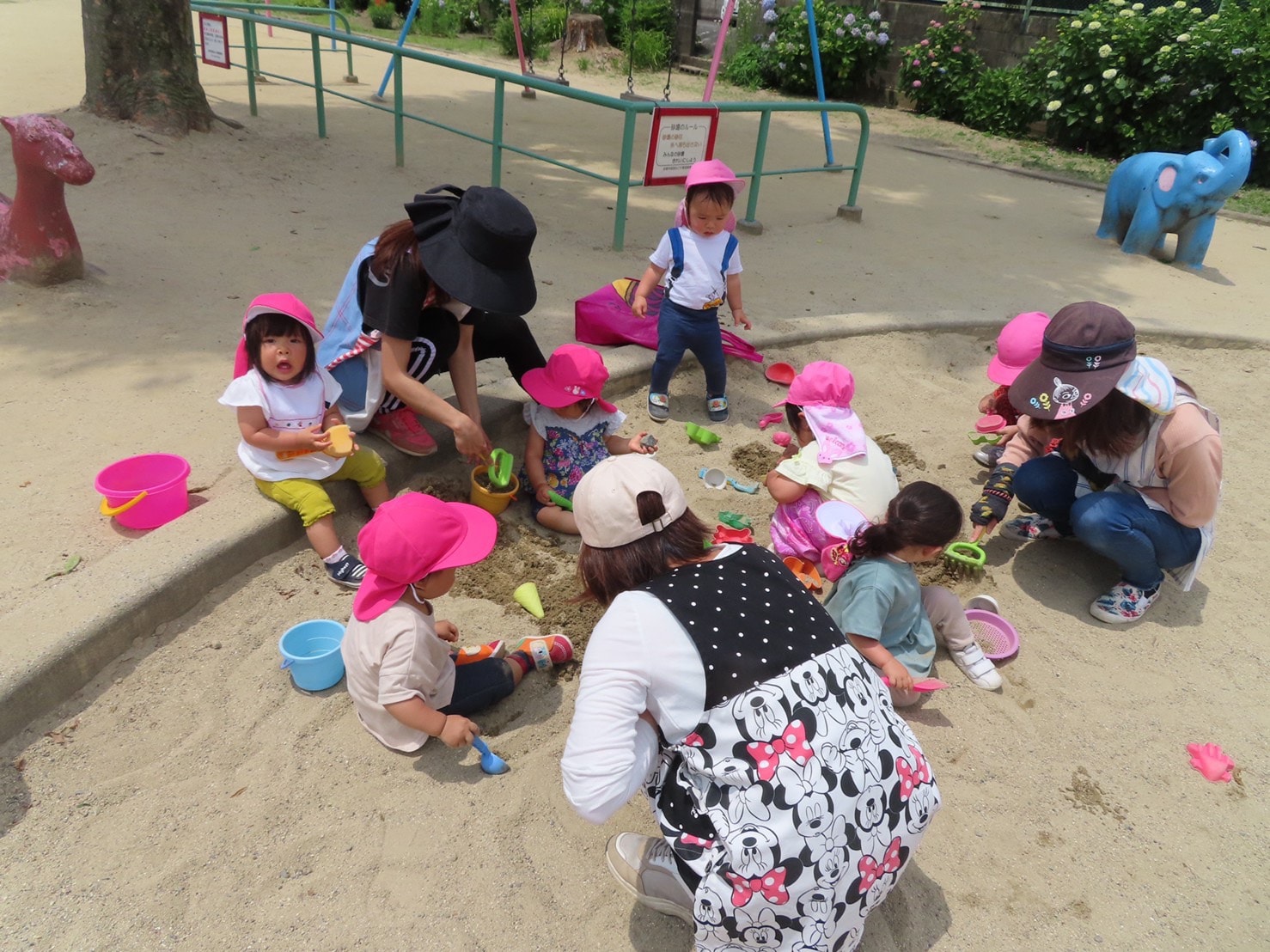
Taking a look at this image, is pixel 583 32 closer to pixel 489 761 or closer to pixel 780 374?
pixel 780 374

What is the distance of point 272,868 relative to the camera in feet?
6.13

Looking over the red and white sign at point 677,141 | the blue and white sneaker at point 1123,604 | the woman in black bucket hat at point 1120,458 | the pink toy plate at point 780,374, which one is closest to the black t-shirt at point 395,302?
the woman in black bucket hat at point 1120,458

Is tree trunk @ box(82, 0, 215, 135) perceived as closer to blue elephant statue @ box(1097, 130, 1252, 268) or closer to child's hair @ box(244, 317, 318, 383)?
child's hair @ box(244, 317, 318, 383)

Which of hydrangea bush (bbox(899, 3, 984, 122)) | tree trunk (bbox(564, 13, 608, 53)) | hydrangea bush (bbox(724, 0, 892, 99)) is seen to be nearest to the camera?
hydrangea bush (bbox(899, 3, 984, 122))

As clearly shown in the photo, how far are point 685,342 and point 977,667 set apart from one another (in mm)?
1847

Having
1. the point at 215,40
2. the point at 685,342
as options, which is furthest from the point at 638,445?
the point at 215,40

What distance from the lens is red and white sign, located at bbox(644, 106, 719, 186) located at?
5383mm

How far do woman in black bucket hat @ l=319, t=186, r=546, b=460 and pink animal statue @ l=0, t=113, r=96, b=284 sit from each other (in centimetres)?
184

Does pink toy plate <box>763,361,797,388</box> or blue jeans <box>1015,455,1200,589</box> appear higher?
blue jeans <box>1015,455,1200,589</box>

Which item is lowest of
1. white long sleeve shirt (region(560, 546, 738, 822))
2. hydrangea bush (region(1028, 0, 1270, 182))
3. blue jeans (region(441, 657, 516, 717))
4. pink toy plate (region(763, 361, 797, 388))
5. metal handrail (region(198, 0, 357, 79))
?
blue jeans (region(441, 657, 516, 717))

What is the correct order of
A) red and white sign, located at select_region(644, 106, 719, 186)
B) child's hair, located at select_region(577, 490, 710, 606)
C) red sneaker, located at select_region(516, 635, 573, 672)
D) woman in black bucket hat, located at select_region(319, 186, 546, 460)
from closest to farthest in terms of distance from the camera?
child's hair, located at select_region(577, 490, 710, 606), red sneaker, located at select_region(516, 635, 573, 672), woman in black bucket hat, located at select_region(319, 186, 546, 460), red and white sign, located at select_region(644, 106, 719, 186)

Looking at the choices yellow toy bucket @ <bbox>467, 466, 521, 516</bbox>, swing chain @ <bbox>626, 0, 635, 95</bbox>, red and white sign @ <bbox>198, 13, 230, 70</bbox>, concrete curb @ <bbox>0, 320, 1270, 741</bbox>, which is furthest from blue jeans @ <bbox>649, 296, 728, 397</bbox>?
red and white sign @ <bbox>198, 13, 230, 70</bbox>

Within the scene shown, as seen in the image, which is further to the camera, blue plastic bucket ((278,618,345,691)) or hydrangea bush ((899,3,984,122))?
hydrangea bush ((899,3,984,122))

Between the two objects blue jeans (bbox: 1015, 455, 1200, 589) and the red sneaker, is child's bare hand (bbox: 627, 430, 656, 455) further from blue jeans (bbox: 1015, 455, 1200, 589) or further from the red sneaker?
blue jeans (bbox: 1015, 455, 1200, 589)
